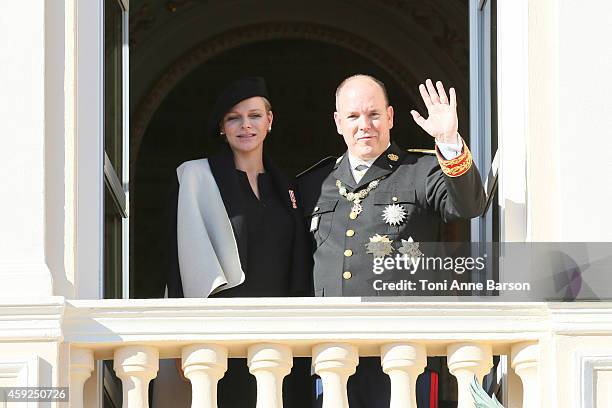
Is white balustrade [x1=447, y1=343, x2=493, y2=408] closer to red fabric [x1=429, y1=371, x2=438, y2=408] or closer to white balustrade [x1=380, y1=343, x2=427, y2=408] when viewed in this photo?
white balustrade [x1=380, y1=343, x2=427, y2=408]

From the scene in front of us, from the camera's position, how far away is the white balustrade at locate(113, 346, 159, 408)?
6113 millimetres

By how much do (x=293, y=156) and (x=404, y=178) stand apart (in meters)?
5.77

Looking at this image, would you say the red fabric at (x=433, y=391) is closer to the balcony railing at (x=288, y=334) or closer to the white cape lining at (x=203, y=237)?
the balcony railing at (x=288, y=334)

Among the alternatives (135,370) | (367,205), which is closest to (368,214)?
(367,205)

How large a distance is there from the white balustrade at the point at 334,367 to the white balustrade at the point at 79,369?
65 cm

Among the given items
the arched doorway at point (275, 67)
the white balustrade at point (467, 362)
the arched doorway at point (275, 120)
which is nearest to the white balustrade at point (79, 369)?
the white balustrade at point (467, 362)

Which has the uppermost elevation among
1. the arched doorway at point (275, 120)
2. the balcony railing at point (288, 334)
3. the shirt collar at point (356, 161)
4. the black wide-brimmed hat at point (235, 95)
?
the arched doorway at point (275, 120)

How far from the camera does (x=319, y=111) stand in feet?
41.2

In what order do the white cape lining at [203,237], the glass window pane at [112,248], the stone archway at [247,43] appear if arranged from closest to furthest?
the white cape lining at [203,237], the glass window pane at [112,248], the stone archway at [247,43]

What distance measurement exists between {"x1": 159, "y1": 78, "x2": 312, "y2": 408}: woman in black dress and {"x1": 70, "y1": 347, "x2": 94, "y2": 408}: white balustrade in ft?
2.01

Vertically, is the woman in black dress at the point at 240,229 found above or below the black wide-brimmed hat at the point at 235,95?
below

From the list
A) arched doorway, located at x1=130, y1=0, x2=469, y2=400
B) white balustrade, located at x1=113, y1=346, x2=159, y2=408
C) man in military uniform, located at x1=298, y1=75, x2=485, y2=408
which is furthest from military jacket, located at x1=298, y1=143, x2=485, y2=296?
arched doorway, located at x1=130, y1=0, x2=469, y2=400

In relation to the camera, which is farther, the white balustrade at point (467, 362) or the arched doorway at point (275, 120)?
the arched doorway at point (275, 120)

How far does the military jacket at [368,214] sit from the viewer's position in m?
6.59
